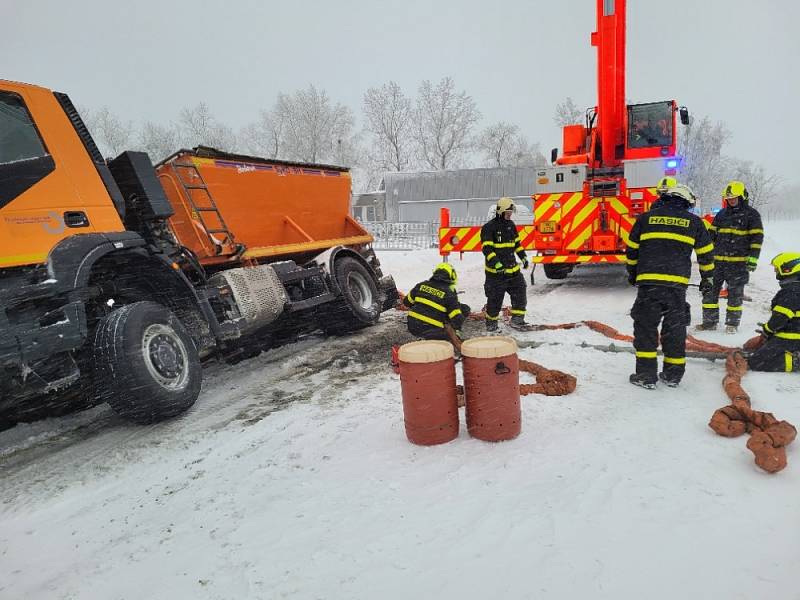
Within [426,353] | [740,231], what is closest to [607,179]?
[740,231]

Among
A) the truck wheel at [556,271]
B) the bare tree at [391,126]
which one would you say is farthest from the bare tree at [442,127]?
the truck wheel at [556,271]

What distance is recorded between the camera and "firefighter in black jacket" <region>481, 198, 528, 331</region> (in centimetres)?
661

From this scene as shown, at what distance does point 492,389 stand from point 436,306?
2.05 m

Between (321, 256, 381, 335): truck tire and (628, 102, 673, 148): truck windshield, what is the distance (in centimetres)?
524

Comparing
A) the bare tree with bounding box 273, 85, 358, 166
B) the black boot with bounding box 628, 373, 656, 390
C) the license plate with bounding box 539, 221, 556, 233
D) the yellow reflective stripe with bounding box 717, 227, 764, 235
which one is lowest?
the black boot with bounding box 628, 373, 656, 390

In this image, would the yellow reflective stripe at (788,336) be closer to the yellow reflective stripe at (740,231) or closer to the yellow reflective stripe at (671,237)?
the yellow reflective stripe at (671,237)

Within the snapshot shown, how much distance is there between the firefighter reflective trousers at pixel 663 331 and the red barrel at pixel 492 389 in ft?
5.04

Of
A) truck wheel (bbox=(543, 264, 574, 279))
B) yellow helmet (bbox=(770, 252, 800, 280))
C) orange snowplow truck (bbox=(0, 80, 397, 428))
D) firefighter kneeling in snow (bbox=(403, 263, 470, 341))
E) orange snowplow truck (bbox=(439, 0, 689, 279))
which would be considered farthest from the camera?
truck wheel (bbox=(543, 264, 574, 279))

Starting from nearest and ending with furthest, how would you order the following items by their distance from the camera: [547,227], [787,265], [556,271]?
[787,265] < [547,227] < [556,271]

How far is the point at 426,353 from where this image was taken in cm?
319

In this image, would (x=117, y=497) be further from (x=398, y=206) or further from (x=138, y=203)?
(x=398, y=206)

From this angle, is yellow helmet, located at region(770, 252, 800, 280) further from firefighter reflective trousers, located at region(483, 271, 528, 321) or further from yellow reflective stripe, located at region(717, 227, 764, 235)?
firefighter reflective trousers, located at region(483, 271, 528, 321)

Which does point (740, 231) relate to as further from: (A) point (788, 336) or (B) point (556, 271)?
(B) point (556, 271)

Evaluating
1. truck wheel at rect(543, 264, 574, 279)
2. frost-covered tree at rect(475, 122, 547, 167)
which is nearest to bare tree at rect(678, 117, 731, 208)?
frost-covered tree at rect(475, 122, 547, 167)
